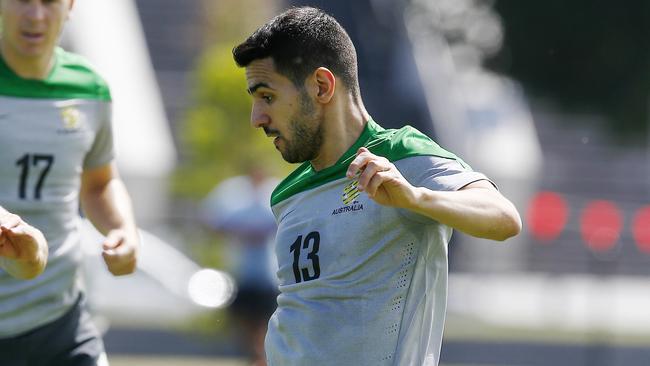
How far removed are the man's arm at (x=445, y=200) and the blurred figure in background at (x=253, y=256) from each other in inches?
244

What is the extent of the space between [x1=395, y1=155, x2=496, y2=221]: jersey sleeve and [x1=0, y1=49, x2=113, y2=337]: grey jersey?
151 centimetres

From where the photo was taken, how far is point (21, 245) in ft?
14.5

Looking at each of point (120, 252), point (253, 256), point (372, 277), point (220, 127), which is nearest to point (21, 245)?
point (120, 252)

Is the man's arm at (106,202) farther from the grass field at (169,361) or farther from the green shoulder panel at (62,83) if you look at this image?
the grass field at (169,361)

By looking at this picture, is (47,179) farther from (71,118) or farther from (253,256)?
(253,256)

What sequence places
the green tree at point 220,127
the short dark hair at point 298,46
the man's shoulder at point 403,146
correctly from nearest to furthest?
the man's shoulder at point 403,146 < the short dark hair at point 298,46 < the green tree at point 220,127

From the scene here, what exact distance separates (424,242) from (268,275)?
20.7 ft

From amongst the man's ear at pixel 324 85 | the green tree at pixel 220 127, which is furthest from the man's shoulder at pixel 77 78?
the green tree at pixel 220 127

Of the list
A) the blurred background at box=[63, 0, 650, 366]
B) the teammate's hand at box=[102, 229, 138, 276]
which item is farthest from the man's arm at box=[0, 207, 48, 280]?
A: the blurred background at box=[63, 0, 650, 366]

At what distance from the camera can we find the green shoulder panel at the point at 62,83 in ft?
17.6

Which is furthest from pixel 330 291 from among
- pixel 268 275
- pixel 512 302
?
pixel 512 302

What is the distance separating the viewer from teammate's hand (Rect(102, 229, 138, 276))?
202 inches

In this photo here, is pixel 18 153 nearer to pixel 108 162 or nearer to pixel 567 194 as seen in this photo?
pixel 108 162

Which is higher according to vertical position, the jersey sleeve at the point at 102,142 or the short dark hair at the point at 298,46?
the short dark hair at the point at 298,46
